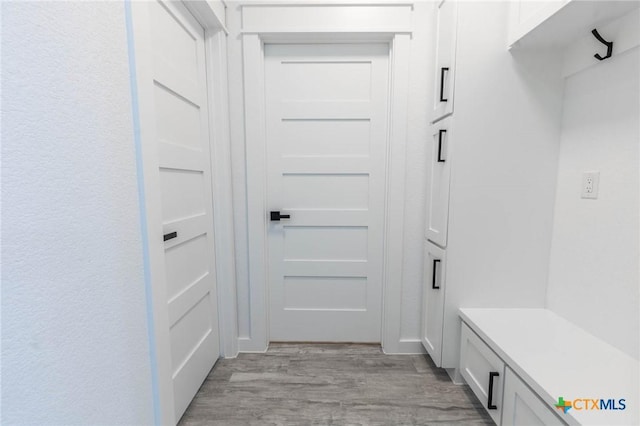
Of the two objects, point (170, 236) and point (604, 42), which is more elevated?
point (604, 42)

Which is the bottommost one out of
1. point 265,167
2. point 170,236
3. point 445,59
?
point 170,236

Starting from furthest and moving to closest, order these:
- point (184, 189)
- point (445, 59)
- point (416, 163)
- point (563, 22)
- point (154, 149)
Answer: point (416, 163), point (445, 59), point (184, 189), point (563, 22), point (154, 149)

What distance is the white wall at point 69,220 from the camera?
1.90 ft

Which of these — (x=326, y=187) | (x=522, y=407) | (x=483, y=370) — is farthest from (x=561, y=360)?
(x=326, y=187)

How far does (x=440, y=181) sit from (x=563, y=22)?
813 mm

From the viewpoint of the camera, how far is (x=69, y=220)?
704 mm

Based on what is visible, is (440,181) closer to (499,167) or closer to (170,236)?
(499,167)

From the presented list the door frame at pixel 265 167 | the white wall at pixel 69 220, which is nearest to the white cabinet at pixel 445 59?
the door frame at pixel 265 167

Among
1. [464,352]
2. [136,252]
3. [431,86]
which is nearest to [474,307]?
[464,352]

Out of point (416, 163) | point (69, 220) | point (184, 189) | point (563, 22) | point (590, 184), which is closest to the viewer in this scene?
point (69, 220)

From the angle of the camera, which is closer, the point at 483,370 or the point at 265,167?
the point at 483,370

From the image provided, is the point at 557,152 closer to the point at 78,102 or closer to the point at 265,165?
the point at 265,165

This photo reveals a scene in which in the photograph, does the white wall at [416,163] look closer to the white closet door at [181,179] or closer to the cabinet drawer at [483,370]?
the cabinet drawer at [483,370]

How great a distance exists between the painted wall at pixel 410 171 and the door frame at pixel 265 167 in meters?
0.04
